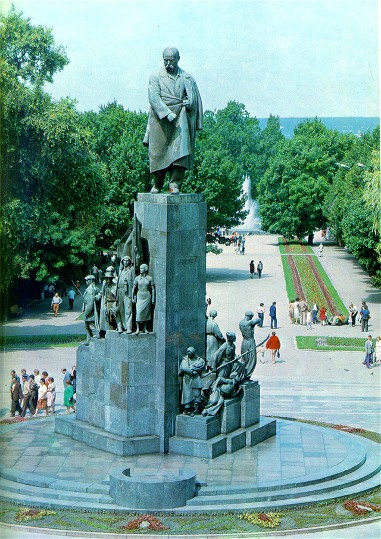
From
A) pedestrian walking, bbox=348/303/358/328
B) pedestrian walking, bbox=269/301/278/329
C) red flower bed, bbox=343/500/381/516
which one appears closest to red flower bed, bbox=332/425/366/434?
red flower bed, bbox=343/500/381/516

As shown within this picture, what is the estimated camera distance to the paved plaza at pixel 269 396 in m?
29.3

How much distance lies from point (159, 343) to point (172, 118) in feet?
18.5

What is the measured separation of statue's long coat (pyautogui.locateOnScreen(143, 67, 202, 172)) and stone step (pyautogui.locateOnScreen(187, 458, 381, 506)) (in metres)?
8.56

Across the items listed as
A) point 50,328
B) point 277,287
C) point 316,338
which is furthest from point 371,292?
point 50,328

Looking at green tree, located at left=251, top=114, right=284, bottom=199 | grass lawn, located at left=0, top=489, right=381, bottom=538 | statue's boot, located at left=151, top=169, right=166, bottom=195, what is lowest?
grass lawn, located at left=0, top=489, right=381, bottom=538

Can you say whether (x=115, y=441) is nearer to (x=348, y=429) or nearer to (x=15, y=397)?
(x=15, y=397)

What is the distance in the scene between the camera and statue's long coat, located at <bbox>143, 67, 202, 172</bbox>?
100 ft

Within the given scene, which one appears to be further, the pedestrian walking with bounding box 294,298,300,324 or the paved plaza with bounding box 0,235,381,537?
the pedestrian walking with bounding box 294,298,300,324

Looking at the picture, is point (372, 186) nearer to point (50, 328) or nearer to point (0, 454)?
point (50, 328)

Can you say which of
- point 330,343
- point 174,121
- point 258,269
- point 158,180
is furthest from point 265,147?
point 174,121

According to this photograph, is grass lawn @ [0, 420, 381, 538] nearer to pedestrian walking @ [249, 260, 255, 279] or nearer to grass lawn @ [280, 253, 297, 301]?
grass lawn @ [280, 253, 297, 301]

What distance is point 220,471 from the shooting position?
29000 millimetres

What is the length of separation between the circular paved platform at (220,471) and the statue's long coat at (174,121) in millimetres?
7580

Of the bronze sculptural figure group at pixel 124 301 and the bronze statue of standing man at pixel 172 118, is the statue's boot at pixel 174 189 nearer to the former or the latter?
the bronze statue of standing man at pixel 172 118
